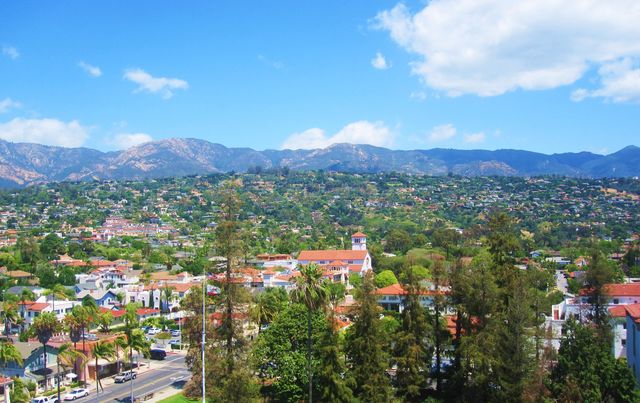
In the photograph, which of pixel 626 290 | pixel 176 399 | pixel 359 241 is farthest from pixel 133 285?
pixel 626 290

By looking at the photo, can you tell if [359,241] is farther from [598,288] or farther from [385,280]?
[598,288]

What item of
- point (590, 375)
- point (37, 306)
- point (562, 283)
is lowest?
point (562, 283)

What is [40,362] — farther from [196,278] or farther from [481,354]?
[196,278]

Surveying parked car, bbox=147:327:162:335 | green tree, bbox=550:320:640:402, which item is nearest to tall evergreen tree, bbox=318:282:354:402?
green tree, bbox=550:320:640:402

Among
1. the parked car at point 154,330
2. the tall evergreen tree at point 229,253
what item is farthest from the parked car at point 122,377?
the tall evergreen tree at point 229,253

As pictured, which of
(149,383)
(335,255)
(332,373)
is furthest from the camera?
(335,255)

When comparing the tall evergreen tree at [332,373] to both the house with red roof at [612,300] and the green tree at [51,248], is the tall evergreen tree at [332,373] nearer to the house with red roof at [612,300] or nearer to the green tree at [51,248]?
the house with red roof at [612,300]

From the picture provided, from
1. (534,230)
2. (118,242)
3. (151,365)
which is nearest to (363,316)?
(151,365)
